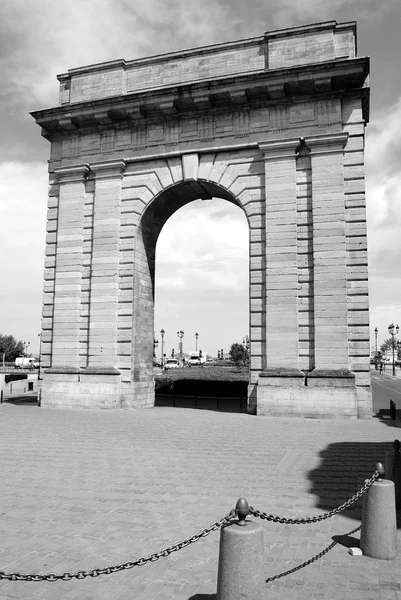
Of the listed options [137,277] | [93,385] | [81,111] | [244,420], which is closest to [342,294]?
[244,420]

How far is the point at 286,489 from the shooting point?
352 inches

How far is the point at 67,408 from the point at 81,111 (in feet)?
44.6

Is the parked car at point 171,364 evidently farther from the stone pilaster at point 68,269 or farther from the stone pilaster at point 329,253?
the stone pilaster at point 329,253

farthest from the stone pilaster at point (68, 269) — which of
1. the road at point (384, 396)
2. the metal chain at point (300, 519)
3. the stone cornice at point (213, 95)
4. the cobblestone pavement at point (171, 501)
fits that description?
the metal chain at point (300, 519)

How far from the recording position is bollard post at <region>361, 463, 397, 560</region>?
5.98 meters

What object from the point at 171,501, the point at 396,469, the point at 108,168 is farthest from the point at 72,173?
the point at 396,469

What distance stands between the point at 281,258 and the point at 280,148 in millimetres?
4750

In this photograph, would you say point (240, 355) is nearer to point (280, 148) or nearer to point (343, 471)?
point (280, 148)

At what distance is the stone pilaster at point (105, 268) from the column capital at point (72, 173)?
0.48 meters

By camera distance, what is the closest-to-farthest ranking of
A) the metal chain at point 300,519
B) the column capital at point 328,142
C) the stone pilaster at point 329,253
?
the metal chain at point 300,519 < the stone pilaster at point 329,253 < the column capital at point 328,142

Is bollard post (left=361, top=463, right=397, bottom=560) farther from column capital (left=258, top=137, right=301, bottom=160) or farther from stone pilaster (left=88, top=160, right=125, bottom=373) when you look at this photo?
column capital (left=258, top=137, right=301, bottom=160)

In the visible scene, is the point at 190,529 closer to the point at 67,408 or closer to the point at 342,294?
the point at 342,294

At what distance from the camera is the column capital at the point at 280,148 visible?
2170cm

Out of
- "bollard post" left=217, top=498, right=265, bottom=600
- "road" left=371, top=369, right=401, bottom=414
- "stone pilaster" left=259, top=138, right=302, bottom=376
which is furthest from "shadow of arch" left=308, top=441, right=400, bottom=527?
"road" left=371, top=369, right=401, bottom=414
